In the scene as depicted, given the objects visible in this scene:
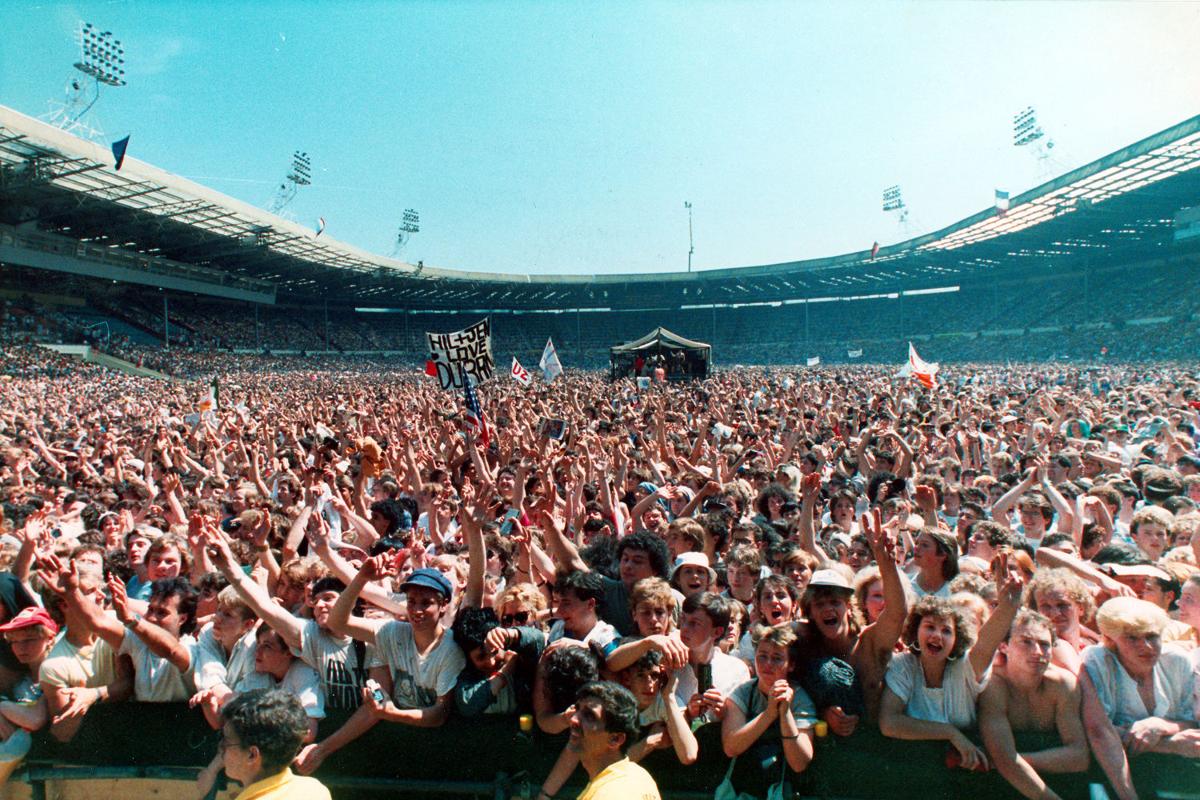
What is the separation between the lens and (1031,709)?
9.08ft

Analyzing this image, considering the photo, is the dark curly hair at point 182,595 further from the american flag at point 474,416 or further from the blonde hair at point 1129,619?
the american flag at point 474,416

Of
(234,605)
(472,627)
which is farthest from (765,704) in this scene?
(234,605)

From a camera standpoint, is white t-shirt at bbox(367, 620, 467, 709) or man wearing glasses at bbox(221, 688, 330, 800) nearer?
man wearing glasses at bbox(221, 688, 330, 800)

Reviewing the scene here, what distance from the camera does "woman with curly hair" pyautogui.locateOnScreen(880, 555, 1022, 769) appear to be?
108 inches

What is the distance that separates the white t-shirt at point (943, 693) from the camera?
2.78m

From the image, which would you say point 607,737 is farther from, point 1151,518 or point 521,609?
point 1151,518

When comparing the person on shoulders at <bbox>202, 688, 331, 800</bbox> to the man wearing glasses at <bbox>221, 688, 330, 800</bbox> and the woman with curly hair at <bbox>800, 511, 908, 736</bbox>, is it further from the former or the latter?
the woman with curly hair at <bbox>800, 511, 908, 736</bbox>

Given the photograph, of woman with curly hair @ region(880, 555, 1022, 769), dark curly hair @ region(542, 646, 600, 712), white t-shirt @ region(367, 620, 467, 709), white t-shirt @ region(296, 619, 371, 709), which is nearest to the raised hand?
white t-shirt @ region(296, 619, 371, 709)

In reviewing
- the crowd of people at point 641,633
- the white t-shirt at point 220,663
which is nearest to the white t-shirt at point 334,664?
the crowd of people at point 641,633

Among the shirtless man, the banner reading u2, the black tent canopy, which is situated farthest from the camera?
the black tent canopy

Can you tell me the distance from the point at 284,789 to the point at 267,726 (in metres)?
0.21

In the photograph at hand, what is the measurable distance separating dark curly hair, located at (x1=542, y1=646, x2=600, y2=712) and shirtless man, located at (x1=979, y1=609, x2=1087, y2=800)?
1496 millimetres

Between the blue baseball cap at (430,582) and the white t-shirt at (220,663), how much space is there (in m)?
0.80

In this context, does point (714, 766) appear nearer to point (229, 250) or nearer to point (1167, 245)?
point (229, 250)
